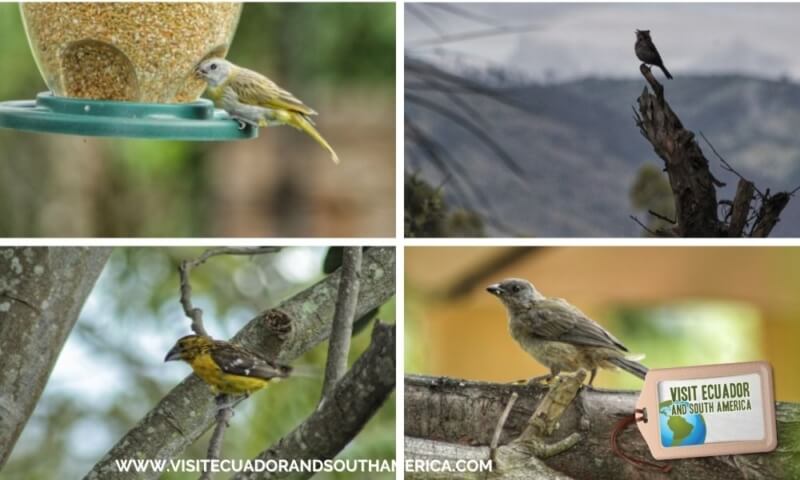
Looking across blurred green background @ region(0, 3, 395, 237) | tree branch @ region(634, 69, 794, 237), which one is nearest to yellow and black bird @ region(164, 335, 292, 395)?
tree branch @ region(634, 69, 794, 237)

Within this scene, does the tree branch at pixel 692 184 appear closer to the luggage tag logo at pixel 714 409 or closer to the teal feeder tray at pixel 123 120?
the luggage tag logo at pixel 714 409

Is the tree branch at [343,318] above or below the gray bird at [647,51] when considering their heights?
below

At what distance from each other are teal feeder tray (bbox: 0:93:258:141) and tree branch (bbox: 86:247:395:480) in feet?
1.32

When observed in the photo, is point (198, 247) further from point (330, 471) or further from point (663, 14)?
point (663, 14)

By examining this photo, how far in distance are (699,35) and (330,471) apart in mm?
969

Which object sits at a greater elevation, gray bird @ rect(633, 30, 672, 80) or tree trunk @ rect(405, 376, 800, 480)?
gray bird @ rect(633, 30, 672, 80)

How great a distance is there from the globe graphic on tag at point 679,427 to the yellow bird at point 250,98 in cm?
72

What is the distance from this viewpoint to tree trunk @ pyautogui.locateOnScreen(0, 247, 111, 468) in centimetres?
229

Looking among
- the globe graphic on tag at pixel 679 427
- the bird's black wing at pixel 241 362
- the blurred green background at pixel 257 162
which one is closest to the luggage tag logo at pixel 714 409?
the globe graphic on tag at pixel 679 427

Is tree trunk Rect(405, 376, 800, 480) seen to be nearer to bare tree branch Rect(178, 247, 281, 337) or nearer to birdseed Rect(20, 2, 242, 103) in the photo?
bare tree branch Rect(178, 247, 281, 337)

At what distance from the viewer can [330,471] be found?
7.43 ft

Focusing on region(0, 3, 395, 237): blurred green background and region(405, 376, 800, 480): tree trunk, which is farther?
region(0, 3, 395, 237): blurred green background

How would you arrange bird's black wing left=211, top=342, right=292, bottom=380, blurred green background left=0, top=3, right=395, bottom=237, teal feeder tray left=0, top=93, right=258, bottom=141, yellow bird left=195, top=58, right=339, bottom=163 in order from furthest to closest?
blurred green background left=0, top=3, right=395, bottom=237, bird's black wing left=211, top=342, right=292, bottom=380, yellow bird left=195, top=58, right=339, bottom=163, teal feeder tray left=0, top=93, right=258, bottom=141

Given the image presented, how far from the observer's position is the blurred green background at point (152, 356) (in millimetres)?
2295
